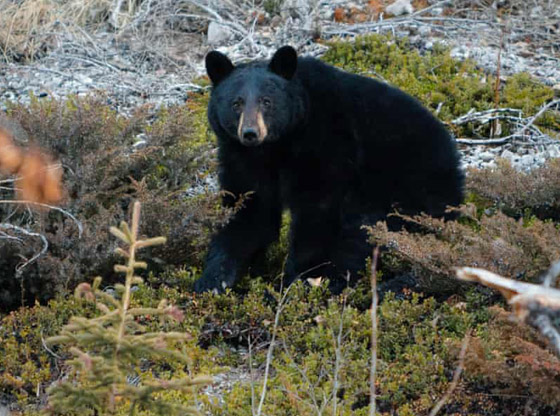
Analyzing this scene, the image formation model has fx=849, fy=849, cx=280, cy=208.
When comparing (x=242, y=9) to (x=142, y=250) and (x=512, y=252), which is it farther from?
(x=512, y=252)

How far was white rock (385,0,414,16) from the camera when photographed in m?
10.3

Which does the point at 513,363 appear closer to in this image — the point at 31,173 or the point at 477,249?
the point at 477,249

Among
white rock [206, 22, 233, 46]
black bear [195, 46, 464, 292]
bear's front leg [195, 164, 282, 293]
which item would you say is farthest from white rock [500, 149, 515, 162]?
white rock [206, 22, 233, 46]

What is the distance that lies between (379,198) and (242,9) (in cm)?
530

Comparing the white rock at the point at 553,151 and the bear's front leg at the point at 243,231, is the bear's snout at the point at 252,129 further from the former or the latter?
the white rock at the point at 553,151

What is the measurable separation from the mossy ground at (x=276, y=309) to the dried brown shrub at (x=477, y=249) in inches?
0.4

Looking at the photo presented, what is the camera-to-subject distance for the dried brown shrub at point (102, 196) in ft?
18.0

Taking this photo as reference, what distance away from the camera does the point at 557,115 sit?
8109 millimetres

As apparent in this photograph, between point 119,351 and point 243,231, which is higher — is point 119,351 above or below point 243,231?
above

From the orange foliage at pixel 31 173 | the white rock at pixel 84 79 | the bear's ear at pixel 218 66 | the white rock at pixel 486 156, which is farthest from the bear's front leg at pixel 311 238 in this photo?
the white rock at pixel 84 79

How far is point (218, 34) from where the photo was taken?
33.6 ft

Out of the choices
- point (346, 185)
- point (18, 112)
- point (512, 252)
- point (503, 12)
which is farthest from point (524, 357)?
point (503, 12)

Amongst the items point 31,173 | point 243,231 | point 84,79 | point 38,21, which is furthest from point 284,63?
point 38,21

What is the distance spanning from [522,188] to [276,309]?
206cm
